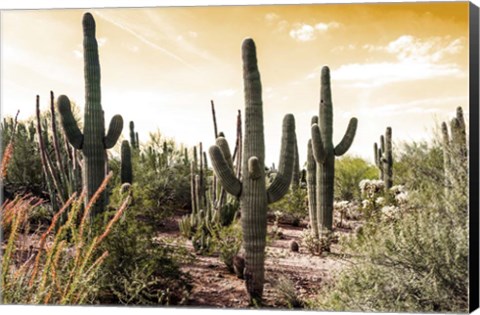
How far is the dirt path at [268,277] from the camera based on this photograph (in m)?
6.48

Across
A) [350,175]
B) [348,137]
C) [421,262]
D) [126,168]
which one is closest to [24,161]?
[126,168]

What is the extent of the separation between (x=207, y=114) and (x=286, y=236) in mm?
Result: 2458

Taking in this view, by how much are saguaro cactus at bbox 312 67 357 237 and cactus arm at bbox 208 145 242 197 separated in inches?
58.1

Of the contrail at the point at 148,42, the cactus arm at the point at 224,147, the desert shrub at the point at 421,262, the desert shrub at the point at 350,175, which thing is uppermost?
the contrail at the point at 148,42

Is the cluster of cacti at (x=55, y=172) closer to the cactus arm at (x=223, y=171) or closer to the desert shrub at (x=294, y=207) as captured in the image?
the cactus arm at (x=223, y=171)

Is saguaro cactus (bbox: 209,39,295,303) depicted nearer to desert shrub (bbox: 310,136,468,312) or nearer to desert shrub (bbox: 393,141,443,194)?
desert shrub (bbox: 310,136,468,312)

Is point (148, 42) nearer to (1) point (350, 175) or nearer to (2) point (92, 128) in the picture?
(2) point (92, 128)

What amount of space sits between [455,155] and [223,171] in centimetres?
218

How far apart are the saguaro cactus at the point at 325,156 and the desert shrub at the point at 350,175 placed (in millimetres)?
684

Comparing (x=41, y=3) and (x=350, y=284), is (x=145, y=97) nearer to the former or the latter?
(x=41, y=3)

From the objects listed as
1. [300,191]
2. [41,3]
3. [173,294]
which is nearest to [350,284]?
[173,294]

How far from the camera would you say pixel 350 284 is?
5797mm

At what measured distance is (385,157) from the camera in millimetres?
7602


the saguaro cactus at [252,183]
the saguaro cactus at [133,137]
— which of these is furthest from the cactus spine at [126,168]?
the saguaro cactus at [252,183]
